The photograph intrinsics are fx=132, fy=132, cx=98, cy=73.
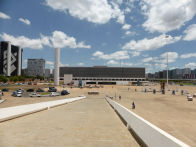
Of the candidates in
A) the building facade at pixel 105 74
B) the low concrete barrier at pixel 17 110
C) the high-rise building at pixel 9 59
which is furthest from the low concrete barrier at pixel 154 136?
the high-rise building at pixel 9 59

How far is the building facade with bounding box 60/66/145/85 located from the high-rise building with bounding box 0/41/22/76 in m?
55.9

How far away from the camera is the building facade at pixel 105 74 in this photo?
582 feet

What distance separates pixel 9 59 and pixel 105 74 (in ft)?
389

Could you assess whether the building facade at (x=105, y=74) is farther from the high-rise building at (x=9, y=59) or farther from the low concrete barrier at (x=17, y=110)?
the low concrete barrier at (x=17, y=110)

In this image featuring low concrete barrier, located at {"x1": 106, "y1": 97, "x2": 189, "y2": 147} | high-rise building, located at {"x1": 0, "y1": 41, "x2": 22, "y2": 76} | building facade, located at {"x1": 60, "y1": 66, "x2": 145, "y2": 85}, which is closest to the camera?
low concrete barrier, located at {"x1": 106, "y1": 97, "x2": 189, "y2": 147}

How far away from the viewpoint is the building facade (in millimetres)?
177500

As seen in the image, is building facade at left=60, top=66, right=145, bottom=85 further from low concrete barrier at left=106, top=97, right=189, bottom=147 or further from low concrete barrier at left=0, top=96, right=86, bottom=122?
low concrete barrier at left=106, top=97, right=189, bottom=147

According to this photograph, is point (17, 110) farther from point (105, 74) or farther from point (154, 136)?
point (105, 74)

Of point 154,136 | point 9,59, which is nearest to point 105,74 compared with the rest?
point 9,59

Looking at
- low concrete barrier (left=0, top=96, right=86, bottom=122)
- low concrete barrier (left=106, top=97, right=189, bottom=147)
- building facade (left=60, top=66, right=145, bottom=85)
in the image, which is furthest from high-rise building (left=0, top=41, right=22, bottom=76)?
low concrete barrier (left=106, top=97, right=189, bottom=147)

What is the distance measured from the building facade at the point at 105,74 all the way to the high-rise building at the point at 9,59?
55.9 metres

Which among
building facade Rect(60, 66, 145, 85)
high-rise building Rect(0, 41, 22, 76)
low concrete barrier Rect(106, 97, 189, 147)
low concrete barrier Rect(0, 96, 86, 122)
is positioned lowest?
low concrete barrier Rect(0, 96, 86, 122)

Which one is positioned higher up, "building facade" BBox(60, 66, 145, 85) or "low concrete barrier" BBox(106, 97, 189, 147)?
"building facade" BBox(60, 66, 145, 85)

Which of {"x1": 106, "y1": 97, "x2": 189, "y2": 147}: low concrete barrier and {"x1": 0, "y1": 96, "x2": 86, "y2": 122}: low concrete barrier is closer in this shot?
{"x1": 106, "y1": 97, "x2": 189, "y2": 147}: low concrete barrier
